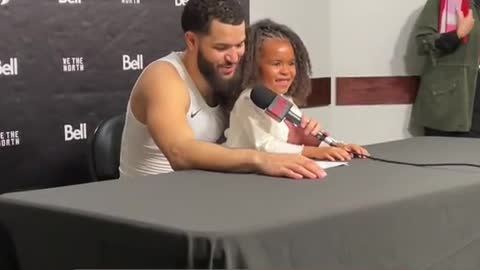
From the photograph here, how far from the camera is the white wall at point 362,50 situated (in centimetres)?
424

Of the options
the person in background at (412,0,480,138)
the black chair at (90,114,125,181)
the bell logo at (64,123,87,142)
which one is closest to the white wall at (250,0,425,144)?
the person in background at (412,0,480,138)

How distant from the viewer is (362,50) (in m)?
4.30

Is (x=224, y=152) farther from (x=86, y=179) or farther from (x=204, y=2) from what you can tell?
(x=86, y=179)

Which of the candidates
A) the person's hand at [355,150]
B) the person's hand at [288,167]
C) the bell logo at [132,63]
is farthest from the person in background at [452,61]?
the person's hand at [288,167]

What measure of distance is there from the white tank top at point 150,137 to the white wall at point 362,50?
6.00ft

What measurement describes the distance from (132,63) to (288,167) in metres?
1.63

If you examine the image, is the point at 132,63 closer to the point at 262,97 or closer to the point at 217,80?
the point at 217,80

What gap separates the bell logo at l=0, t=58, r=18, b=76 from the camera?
9.23ft

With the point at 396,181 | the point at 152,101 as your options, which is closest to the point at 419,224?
the point at 396,181

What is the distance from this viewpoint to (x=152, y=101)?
2.17 m

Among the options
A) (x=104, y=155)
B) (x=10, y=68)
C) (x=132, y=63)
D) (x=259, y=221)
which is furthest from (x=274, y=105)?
(x=132, y=63)

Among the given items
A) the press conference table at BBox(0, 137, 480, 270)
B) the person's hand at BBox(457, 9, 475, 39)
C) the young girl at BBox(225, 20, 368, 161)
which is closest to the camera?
the press conference table at BBox(0, 137, 480, 270)

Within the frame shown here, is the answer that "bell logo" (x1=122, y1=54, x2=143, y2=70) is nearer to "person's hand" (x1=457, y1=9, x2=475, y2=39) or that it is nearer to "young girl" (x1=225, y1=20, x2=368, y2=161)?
"young girl" (x1=225, y1=20, x2=368, y2=161)

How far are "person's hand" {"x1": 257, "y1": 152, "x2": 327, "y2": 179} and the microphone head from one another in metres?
0.21
